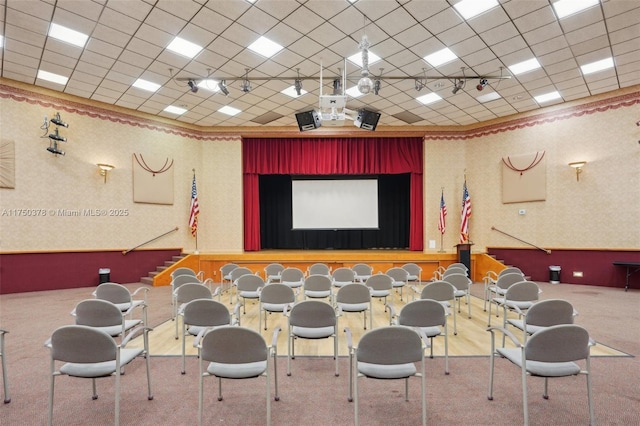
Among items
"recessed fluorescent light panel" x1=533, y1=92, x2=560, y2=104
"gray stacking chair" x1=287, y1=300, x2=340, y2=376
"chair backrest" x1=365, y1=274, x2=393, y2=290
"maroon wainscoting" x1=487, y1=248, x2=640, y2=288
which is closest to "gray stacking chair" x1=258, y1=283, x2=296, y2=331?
"gray stacking chair" x1=287, y1=300, x2=340, y2=376

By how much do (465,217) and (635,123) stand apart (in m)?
4.54

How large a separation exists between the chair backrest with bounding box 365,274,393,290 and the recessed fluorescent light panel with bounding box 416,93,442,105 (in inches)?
216

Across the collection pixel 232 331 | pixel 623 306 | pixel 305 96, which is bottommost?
pixel 623 306

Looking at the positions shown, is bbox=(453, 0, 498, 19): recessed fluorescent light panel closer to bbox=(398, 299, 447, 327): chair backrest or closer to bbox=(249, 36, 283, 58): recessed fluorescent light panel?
bbox=(249, 36, 283, 58): recessed fluorescent light panel

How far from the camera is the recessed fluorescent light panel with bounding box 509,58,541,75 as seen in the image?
274 inches

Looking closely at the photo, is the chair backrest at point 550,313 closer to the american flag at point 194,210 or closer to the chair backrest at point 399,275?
the chair backrest at point 399,275

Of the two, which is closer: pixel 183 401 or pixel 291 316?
pixel 183 401

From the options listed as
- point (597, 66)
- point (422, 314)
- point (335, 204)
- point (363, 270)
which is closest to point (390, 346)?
point (422, 314)

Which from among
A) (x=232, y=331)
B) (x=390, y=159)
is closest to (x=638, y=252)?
(x=390, y=159)

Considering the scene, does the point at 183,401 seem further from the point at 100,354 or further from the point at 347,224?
the point at 347,224

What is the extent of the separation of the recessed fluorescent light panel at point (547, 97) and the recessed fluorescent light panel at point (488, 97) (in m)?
1.10

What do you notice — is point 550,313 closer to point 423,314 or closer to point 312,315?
point 423,314

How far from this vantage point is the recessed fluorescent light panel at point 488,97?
861cm

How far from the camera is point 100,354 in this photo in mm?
2420
